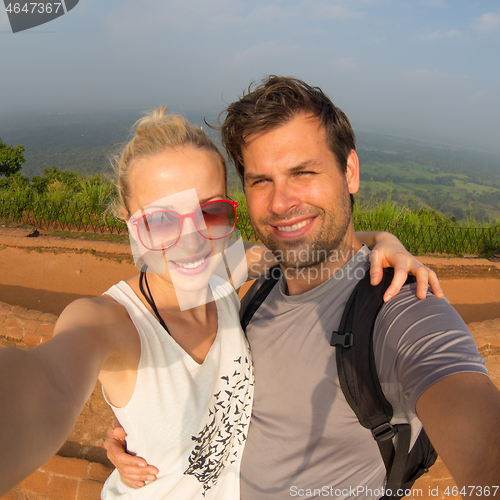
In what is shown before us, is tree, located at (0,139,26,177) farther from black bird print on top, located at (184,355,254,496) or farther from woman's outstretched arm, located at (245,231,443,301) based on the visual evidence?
woman's outstretched arm, located at (245,231,443,301)

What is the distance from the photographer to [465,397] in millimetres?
798

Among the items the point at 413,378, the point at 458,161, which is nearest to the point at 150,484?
the point at 413,378

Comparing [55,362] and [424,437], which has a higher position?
[55,362]

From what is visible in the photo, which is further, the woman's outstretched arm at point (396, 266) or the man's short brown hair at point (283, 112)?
the man's short brown hair at point (283, 112)

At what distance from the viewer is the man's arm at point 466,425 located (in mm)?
699

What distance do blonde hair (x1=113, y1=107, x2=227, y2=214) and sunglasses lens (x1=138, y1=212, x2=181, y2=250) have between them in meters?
0.19

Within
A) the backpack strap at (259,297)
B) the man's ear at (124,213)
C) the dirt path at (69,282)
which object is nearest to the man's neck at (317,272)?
the backpack strap at (259,297)

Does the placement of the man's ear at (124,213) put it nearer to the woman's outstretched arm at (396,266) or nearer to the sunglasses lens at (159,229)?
the sunglasses lens at (159,229)

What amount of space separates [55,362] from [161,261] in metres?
0.69

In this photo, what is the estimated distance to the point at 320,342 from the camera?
4.28 ft

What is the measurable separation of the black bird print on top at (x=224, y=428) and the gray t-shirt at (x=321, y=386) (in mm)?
72

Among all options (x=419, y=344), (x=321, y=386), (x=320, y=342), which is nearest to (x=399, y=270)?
(x=419, y=344)

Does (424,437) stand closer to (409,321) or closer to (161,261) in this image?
(409,321)

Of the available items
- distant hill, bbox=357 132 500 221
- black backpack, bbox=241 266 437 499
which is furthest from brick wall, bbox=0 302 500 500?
distant hill, bbox=357 132 500 221
